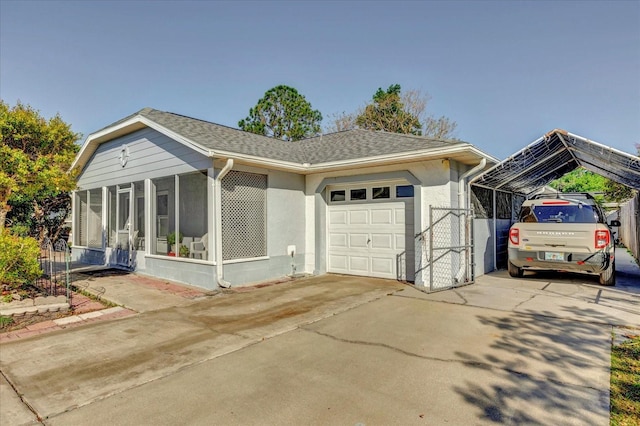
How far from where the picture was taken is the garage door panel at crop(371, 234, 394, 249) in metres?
8.55

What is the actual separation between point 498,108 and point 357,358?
19793mm

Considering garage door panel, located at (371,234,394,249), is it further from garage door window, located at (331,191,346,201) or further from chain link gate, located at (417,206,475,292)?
garage door window, located at (331,191,346,201)

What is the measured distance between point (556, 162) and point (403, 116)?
1844 cm

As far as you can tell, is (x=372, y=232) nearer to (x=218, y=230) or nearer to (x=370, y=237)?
(x=370, y=237)

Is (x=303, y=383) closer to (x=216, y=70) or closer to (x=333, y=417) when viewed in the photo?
(x=333, y=417)

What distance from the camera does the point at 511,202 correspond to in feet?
38.4

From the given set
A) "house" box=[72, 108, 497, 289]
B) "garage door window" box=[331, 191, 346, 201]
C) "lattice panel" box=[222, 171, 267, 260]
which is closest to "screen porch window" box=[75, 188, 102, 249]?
"house" box=[72, 108, 497, 289]

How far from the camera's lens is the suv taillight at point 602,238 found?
23.3 ft

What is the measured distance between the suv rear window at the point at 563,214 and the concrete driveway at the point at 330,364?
1.96m

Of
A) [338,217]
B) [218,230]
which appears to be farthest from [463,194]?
[218,230]

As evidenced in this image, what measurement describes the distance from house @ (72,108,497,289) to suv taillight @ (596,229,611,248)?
2.51 meters

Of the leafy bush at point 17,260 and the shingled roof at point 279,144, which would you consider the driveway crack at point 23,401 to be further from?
the shingled roof at point 279,144

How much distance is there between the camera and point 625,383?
123 inches

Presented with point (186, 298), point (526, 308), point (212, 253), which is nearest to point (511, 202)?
point (526, 308)
